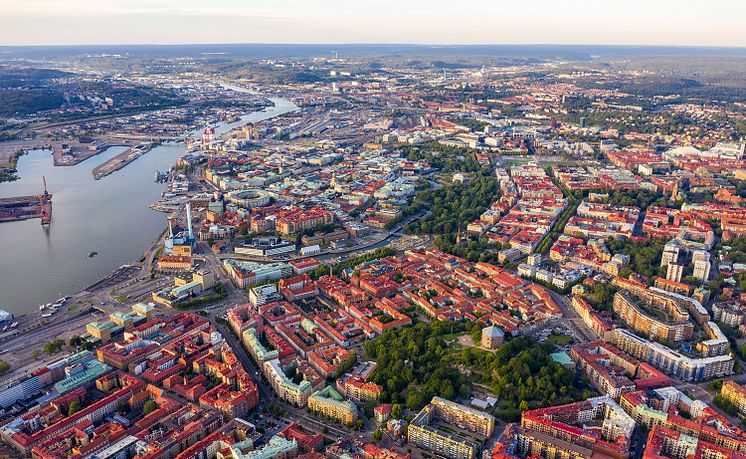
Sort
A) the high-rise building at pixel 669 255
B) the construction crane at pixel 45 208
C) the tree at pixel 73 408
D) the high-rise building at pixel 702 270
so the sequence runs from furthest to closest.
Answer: the construction crane at pixel 45 208, the high-rise building at pixel 669 255, the high-rise building at pixel 702 270, the tree at pixel 73 408

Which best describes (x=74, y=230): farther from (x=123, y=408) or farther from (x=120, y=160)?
(x=123, y=408)

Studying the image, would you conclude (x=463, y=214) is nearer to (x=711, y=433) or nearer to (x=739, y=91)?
(x=711, y=433)

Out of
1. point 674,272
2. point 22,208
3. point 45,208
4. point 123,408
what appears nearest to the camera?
point 123,408

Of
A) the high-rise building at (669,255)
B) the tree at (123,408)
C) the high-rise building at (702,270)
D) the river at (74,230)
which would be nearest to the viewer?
the tree at (123,408)

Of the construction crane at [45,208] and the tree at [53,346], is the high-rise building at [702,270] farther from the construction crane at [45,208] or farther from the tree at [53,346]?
the construction crane at [45,208]

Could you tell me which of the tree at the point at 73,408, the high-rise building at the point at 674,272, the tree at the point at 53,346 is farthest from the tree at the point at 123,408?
the high-rise building at the point at 674,272

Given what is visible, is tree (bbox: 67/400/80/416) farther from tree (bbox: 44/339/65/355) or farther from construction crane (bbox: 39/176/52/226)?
construction crane (bbox: 39/176/52/226)

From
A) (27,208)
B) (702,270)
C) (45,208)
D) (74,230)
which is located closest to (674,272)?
(702,270)
